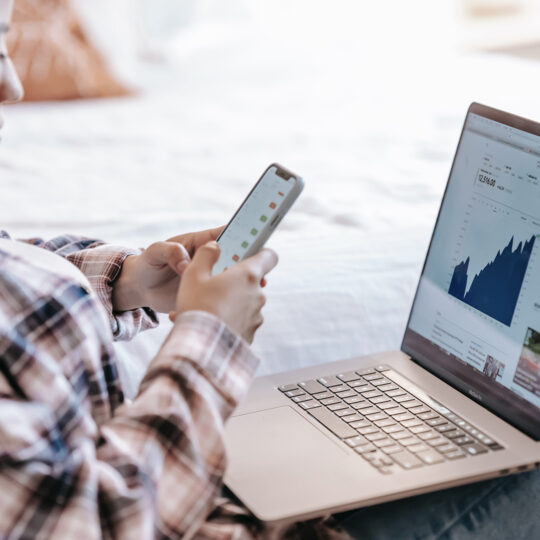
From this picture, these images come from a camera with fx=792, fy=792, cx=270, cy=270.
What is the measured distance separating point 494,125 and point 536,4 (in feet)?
9.78

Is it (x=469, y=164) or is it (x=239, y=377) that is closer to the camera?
(x=239, y=377)

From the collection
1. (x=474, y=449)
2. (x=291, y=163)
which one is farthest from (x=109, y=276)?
(x=291, y=163)

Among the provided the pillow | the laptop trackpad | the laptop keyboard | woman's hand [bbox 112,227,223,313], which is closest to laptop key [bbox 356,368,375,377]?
the laptop keyboard

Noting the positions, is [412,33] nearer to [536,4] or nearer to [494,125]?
[536,4]

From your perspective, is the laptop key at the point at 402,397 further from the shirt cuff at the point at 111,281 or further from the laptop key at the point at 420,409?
the shirt cuff at the point at 111,281

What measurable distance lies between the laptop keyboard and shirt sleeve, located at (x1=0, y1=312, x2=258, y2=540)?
15 centimetres

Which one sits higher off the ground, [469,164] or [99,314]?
[469,164]

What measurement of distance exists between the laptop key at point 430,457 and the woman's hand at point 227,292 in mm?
181

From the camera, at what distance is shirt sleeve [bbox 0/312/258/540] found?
19.8 inches

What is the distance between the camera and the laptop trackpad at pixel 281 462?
24.6 inches

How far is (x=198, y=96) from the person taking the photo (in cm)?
196

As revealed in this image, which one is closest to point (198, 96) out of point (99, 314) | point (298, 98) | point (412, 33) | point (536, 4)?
point (298, 98)

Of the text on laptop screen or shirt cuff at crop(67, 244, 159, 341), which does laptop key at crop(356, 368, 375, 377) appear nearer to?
the text on laptop screen

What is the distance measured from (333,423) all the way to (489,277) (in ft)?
0.69
